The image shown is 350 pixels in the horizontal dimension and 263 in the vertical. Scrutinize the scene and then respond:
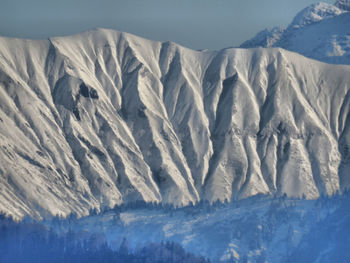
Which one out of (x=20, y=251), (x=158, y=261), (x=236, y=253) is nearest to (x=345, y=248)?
(x=236, y=253)

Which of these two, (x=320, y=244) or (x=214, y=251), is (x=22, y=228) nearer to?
(x=214, y=251)

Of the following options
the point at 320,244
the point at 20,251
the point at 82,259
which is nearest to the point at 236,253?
the point at 320,244

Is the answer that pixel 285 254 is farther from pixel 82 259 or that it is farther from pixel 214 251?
pixel 82 259

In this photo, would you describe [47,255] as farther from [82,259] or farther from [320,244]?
[320,244]

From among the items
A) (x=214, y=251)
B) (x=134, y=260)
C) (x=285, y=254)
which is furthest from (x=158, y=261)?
(x=285, y=254)

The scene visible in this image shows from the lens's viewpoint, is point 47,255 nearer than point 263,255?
Yes

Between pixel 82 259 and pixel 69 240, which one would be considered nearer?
pixel 82 259

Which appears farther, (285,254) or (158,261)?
(285,254)
